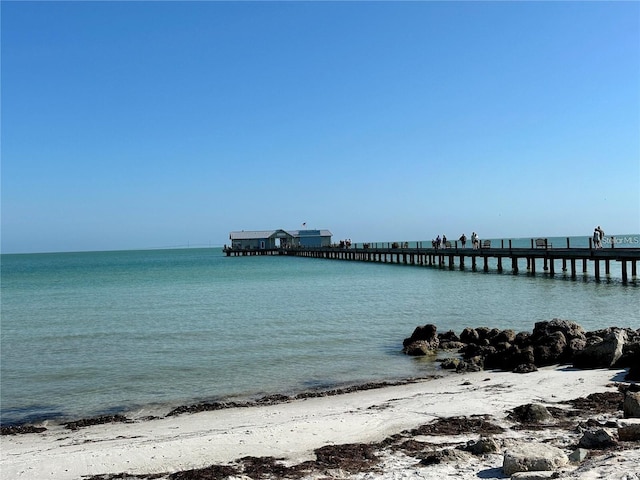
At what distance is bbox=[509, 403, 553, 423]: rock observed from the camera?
7.81m

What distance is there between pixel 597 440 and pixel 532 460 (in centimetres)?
104

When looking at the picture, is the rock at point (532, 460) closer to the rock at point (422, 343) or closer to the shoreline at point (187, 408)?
the shoreline at point (187, 408)

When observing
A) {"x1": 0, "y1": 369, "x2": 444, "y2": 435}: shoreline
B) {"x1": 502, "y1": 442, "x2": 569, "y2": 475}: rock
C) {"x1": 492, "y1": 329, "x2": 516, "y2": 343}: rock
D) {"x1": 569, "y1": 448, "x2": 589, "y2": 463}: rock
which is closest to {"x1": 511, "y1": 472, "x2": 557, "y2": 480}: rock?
{"x1": 502, "y1": 442, "x2": 569, "y2": 475}: rock

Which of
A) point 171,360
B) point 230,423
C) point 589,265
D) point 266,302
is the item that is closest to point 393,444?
point 230,423

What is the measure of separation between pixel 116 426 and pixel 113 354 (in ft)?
22.2

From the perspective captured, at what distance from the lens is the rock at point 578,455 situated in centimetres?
578

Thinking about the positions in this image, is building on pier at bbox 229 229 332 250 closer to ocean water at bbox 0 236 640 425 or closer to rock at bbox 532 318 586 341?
ocean water at bbox 0 236 640 425

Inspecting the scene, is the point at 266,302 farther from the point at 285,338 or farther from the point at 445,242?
the point at 445,242

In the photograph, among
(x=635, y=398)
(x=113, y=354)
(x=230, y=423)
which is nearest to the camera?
(x=635, y=398)

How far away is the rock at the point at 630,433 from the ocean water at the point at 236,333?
609cm

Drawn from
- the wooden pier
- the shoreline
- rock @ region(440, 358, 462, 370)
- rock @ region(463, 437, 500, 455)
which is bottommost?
the shoreline

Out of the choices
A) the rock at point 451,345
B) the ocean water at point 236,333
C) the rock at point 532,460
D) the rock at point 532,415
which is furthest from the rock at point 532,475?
the rock at point 451,345

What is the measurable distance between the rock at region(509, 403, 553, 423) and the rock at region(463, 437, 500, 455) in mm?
1471

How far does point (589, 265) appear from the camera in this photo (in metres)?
48.1
